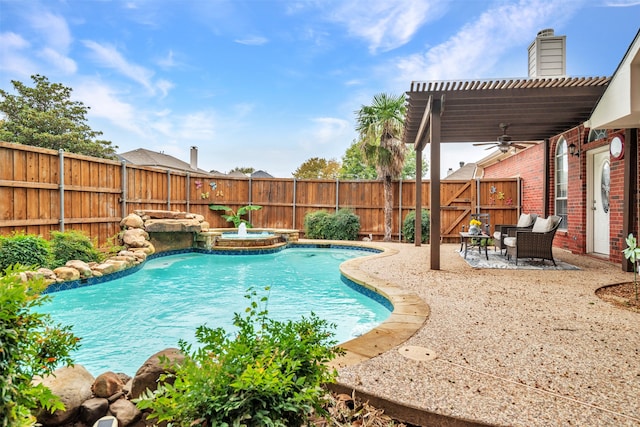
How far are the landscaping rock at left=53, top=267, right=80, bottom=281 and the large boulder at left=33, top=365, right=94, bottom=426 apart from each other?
4171mm

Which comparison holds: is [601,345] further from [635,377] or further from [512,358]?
[512,358]

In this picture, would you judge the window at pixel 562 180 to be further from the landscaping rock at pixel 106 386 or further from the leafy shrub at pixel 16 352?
the leafy shrub at pixel 16 352

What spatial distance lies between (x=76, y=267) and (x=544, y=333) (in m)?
6.49

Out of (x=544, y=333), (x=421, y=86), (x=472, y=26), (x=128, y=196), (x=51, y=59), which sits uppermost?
(x=51, y=59)

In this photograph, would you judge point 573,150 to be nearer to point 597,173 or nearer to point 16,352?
point 597,173

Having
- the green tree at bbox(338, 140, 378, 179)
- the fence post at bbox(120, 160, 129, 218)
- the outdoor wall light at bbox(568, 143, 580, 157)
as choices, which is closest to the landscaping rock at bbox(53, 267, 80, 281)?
the fence post at bbox(120, 160, 129, 218)

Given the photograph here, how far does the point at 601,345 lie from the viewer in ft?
8.73

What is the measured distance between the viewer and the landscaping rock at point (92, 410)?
5.81ft

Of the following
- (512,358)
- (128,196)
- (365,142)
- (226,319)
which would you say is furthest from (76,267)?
(365,142)

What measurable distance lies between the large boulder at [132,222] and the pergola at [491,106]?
6.85 metres

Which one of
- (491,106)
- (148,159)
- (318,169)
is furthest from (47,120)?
(491,106)

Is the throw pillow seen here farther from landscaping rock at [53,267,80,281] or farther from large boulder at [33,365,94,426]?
landscaping rock at [53,267,80,281]

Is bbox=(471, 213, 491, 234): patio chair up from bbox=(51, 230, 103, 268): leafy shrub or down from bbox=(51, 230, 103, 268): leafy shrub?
up

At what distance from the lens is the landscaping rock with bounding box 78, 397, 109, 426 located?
177cm
